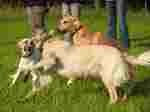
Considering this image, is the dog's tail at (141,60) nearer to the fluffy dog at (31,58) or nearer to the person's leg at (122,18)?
the fluffy dog at (31,58)

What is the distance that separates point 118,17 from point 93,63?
4630 millimetres

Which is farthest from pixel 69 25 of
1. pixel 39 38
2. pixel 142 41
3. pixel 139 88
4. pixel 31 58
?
pixel 142 41

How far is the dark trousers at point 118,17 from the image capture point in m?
9.84

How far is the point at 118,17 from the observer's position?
400 inches

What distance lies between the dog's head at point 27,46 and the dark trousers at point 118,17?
13.6ft

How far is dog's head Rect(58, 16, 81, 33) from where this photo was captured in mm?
7262

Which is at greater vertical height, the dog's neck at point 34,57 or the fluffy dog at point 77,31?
the fluffy dog at point 77,31

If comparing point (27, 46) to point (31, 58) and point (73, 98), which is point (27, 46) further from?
point (73, 98)

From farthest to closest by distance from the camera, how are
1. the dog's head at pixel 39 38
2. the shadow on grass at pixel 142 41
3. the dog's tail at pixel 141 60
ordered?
the shadow on grass at pixel 142 41
the dog's head at pixel 39 38
the dog's tail at pixel 141 60

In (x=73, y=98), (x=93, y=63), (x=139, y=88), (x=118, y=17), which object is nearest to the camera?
(x=93, y=63)

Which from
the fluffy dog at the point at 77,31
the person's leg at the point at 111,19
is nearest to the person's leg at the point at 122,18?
the person's leg at the point at 111,19

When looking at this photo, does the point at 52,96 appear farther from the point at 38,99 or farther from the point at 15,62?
the point at 15,62

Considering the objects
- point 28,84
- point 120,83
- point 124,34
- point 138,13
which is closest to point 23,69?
point 28,84

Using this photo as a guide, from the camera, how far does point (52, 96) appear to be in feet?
19.7
